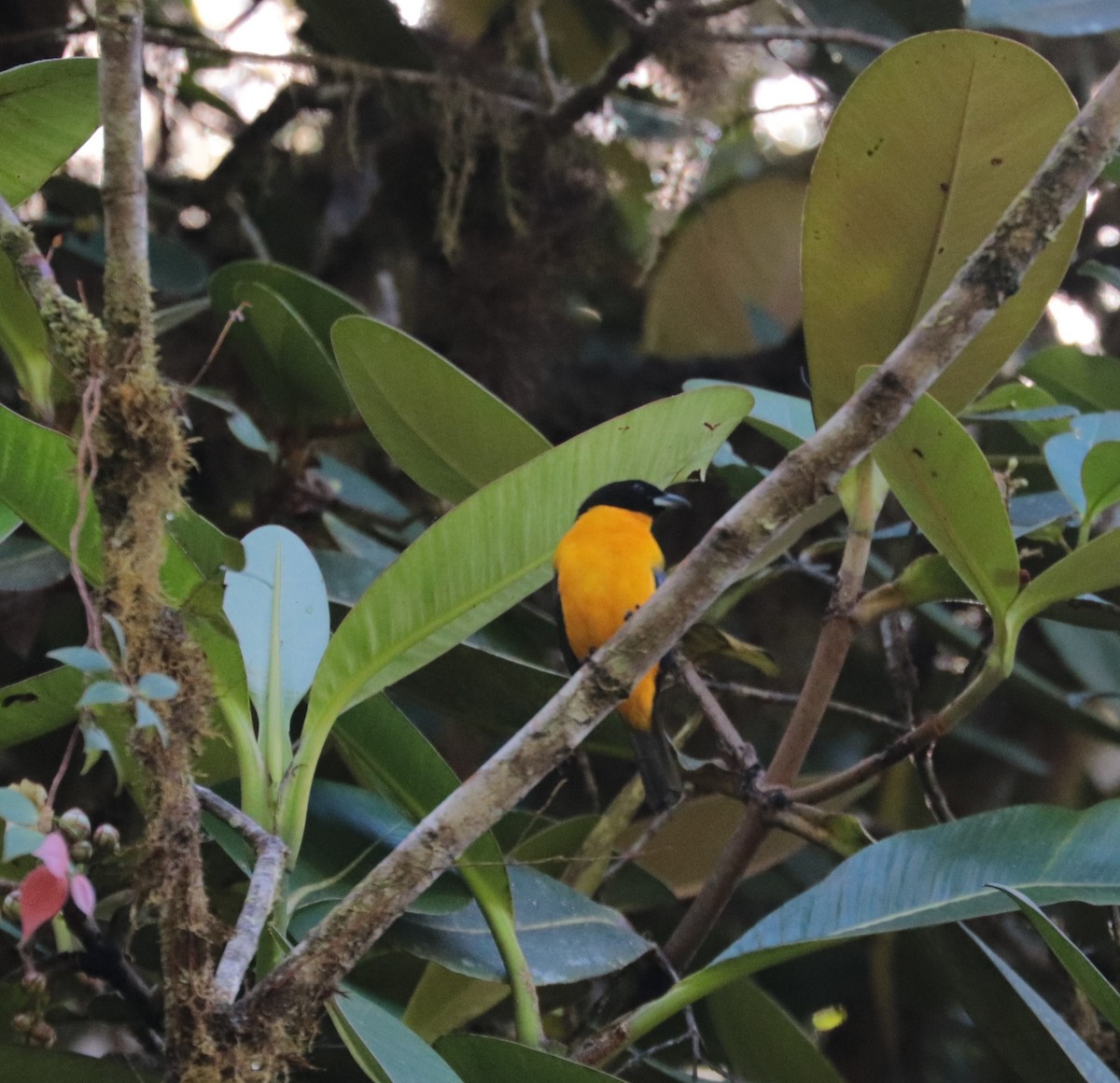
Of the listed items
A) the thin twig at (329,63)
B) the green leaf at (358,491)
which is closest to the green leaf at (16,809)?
the green leaf at (358,491)

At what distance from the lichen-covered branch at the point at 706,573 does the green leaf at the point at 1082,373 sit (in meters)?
1.13

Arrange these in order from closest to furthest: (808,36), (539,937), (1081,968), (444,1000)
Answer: (1081,968)
(539,937)
(444,1000)
(808,36)

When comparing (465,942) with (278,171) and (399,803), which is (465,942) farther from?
(278,171)

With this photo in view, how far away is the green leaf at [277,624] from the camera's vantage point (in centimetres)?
122

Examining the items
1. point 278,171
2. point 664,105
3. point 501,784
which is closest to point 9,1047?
point 501,784

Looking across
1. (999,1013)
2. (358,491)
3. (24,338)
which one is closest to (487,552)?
(24,338)

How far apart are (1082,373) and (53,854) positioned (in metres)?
1.92

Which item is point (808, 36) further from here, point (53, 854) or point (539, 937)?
point (53, 854)

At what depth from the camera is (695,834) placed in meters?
2.05

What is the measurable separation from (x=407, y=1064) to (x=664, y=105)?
2.82m

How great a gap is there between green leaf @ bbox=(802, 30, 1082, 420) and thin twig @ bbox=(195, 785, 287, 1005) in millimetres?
886

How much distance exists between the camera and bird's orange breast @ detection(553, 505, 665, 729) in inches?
79.0

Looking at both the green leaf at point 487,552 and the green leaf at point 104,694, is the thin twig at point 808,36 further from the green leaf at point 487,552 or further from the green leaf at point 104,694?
the green leaf at point 104,694

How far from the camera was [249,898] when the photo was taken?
3.23ft
